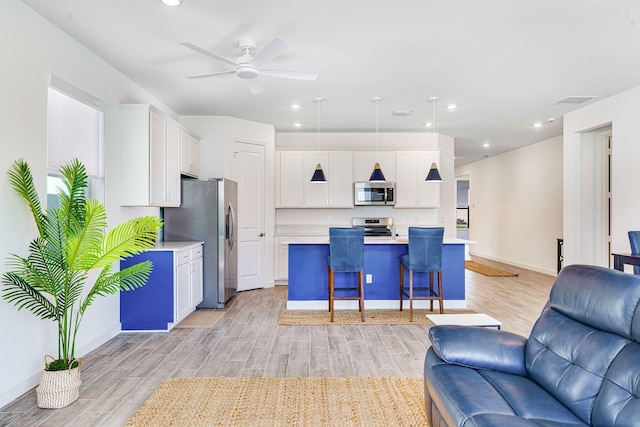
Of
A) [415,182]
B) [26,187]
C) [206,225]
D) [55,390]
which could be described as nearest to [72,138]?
[26,187]

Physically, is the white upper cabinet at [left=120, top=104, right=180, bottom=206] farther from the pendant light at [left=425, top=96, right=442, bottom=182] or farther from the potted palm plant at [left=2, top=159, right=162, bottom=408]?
the pendant light at [left=425, top=96, right=442, bottom=182]

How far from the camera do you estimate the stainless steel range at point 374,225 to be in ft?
22.5

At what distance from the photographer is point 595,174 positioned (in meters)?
5.65

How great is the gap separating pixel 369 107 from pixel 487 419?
4652 millimetres

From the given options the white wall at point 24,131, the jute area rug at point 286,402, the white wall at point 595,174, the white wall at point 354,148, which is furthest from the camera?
the white wall at point 354,148

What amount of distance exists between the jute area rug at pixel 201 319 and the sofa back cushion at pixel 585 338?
3.44 metres

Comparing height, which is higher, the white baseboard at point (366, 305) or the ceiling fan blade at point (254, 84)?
the ceiling fan blade at point (254, 84)

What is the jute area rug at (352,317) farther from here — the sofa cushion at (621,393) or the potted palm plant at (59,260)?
the sofa cushion at (621,393)

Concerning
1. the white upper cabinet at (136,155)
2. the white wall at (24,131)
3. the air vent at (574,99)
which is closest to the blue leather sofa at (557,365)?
the white wall at (24,131)

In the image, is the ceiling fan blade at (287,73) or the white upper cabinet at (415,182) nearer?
the ceiling fan blade at (287,73)

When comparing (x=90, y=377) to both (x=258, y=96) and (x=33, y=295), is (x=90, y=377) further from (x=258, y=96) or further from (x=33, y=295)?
(x=258, y=96)

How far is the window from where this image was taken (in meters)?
3.09

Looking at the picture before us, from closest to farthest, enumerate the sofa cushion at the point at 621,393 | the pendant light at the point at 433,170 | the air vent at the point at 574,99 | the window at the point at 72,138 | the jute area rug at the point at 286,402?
the sofa cushion at the point at 621,393 → the jute area rug at the point at 286,402 → the window at the point at 72,138 → the air vent at the point at 574,99 → the pendant light at the point at 433,170

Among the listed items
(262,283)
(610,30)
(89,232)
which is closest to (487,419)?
(89,232)
